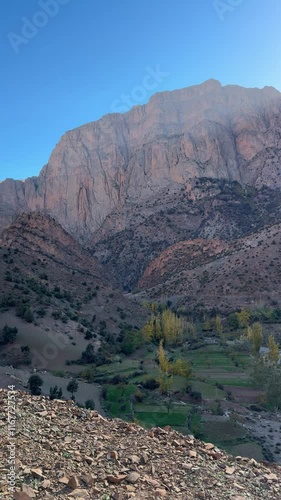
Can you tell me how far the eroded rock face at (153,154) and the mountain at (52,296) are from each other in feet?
200

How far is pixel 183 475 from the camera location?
768 centimetres

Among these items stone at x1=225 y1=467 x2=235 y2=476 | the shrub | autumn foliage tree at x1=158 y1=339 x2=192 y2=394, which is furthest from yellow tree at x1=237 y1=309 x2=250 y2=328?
stone at x1=225 y1=467 x2=235 y2=476

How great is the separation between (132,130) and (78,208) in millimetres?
38596

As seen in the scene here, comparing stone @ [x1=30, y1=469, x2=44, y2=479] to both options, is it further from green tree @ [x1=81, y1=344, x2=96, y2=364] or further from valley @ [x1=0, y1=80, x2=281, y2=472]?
green tree @ [x1=81, y1=344, x2=96, y2=364]

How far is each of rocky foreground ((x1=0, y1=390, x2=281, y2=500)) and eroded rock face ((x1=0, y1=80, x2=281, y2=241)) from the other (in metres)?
124

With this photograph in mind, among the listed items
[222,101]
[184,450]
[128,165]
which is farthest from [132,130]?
[184,450]

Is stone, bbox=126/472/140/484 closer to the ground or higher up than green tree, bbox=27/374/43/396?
higher up

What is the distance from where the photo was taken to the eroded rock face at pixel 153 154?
5517 inches

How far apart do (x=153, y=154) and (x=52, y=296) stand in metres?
102

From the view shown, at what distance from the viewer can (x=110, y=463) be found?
24.4 feet

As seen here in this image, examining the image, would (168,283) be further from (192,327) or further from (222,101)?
(222,101)

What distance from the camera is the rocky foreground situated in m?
6.46

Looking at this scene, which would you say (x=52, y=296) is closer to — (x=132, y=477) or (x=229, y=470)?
(x=229, y=470)

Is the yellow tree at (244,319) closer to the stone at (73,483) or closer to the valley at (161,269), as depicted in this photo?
the valley at (161,269)
